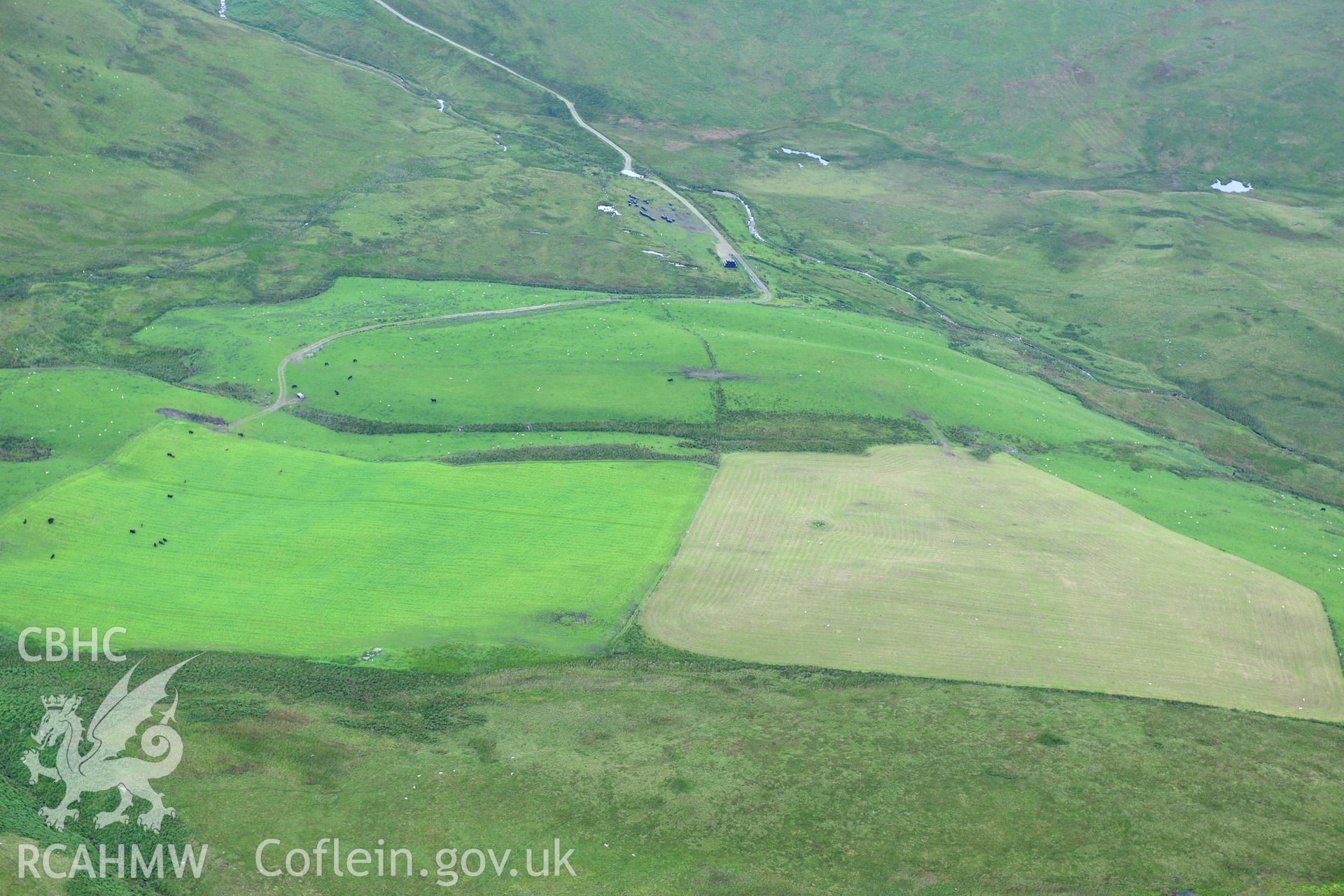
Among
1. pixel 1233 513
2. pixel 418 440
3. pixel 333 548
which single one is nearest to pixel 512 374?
pixel 418 440

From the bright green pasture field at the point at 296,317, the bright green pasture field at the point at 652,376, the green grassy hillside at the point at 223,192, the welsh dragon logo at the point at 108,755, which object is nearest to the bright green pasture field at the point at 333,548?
the welsh dragon logo at the point at 108,755

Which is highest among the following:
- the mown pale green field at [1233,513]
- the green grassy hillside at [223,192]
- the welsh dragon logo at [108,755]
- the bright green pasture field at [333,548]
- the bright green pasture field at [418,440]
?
the green grassy hillside at [223,192]

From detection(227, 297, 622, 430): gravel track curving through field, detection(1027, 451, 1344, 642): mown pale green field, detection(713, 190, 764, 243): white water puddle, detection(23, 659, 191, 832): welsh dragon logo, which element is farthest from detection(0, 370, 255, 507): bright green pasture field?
detection(713, 190, 764, 243): white water puddle

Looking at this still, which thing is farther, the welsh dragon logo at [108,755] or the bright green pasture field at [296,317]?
the bright green pasture field at [296,317]

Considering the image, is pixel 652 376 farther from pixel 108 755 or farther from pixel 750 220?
pixel 750 220

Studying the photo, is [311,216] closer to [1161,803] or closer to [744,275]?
[744,275]

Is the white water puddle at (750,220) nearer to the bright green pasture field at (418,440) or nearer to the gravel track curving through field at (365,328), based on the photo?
the gravel track curving through field at (365,328)
